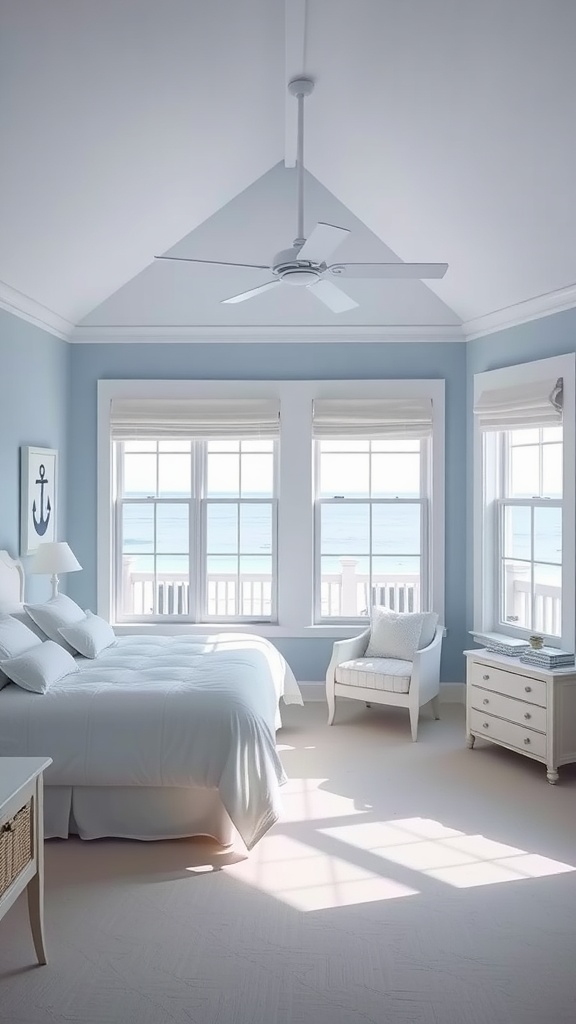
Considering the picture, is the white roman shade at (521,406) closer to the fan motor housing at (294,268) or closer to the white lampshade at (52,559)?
the fan motor housing at (294,268)

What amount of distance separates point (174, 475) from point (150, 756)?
329 centimetres

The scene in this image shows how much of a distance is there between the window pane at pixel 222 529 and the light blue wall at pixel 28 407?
3.88 ft

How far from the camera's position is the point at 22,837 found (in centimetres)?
259

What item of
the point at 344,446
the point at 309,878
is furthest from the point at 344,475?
the point at 309,878

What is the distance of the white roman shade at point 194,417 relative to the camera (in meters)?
6.41

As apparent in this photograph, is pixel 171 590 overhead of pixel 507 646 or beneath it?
overhead

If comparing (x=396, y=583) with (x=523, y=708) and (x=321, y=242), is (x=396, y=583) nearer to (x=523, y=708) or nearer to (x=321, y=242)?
(x=523, y=708)

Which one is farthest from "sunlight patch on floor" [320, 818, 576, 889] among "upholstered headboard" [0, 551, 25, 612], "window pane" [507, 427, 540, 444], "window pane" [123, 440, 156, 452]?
"window pane" [123, 440, 156, 452]

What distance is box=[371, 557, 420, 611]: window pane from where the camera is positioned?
654cm

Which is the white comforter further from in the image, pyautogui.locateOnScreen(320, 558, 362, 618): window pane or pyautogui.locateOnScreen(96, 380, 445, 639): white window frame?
pyautogui.locateOnScreen(320, 558, 362, 618): window pane

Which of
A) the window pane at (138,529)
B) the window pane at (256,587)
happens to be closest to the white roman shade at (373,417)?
the window pane at (256,587)

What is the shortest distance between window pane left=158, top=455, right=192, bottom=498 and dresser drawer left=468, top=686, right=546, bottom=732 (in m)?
2.85

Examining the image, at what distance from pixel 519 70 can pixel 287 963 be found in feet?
12.5

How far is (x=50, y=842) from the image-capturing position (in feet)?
12.5
